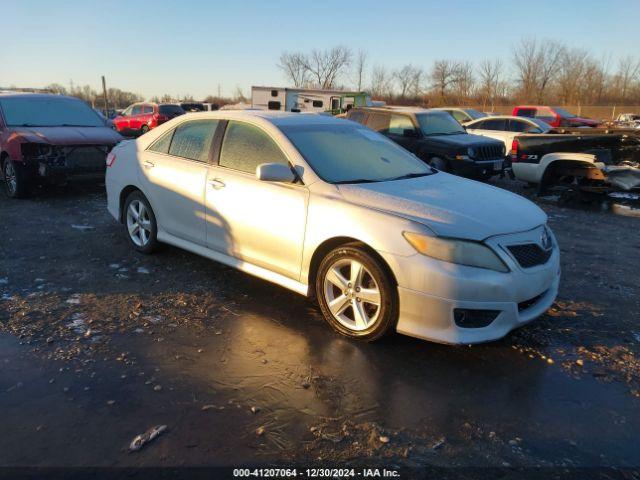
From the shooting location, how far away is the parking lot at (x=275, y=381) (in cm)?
264

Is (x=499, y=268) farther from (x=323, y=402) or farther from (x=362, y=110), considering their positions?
(x=362, y=110)

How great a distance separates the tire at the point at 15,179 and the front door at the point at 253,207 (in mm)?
5246

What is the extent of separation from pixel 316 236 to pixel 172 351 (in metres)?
1.32

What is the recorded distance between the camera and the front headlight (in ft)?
11.1

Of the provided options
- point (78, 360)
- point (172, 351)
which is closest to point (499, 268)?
point (172, 351)

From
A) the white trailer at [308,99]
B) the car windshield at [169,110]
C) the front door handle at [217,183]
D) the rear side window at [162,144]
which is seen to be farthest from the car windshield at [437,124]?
the car windshield at [169,110]

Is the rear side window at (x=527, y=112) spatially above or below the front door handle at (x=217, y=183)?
above

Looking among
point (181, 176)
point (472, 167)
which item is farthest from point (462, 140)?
point (181, 176)

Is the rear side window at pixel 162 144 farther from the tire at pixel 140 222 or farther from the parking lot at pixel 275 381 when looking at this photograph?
the parking lot at pixel 275 381

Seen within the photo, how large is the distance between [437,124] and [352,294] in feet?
29.9

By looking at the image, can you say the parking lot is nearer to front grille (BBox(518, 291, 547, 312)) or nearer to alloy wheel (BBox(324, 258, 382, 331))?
alloy wheel (BBox(324, 258, 382, 331))

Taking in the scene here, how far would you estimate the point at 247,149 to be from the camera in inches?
183

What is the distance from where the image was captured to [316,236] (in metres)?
3.89

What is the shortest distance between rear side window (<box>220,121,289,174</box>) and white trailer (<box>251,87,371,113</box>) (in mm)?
17444
